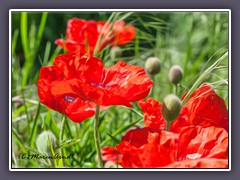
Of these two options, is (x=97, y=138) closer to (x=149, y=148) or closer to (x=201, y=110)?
(x=149, y=148)

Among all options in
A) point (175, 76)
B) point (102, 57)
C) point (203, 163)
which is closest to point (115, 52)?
point (102, 57)

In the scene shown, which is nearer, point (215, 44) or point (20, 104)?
point (20, 104)

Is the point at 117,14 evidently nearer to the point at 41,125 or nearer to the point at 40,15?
the point at 40,15

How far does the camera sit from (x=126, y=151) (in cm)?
118

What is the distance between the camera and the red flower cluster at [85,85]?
1178mm

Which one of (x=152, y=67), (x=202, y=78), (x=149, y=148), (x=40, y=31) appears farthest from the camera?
(x=40, y=31)

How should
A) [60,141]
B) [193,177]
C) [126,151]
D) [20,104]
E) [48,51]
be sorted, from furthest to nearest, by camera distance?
[48,51] < [20,104] < [193,177] < [60,141] < [126,151]

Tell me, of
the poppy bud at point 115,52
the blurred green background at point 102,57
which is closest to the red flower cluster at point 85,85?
the blurred green background at point 102,57

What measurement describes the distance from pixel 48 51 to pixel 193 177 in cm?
58

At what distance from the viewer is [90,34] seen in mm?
1463

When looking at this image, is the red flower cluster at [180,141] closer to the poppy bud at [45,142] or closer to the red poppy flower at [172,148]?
the red poppy flower at [172,148]

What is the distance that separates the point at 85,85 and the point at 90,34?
31cm

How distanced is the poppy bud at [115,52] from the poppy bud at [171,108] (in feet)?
1.11
